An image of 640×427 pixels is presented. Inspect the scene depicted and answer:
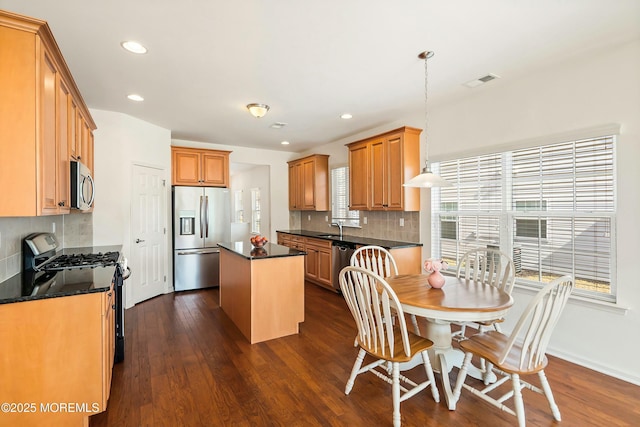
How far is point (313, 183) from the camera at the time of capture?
6.03 m

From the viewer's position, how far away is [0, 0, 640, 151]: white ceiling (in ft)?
6.55

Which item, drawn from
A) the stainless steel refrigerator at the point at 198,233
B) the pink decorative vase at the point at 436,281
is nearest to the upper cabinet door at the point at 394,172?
the pink decorative vase at the point at 436,281

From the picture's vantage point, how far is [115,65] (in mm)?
2756

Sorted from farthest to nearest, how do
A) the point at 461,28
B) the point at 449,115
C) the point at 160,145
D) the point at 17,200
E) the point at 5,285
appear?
the point at 160,145, the point at 449,115, the point at 461,28, the point at 5,285, the point at 17,200

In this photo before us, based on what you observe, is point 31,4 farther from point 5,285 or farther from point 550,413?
point 550,413

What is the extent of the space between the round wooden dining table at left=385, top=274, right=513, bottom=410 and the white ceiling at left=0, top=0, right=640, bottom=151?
75.2 inches

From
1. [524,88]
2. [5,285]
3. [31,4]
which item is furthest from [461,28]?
[5,285]

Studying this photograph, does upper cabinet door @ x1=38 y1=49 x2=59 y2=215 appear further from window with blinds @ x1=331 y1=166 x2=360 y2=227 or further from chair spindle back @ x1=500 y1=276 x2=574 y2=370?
window with blinds @ x1=331 y1=166 x2=360 y2=227

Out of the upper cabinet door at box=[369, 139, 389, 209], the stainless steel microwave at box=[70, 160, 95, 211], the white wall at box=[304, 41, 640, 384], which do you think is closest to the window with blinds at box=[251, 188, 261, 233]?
the upper cabinet door at box=[369, 139, 389, 209]

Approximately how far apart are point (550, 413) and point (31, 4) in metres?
4.20

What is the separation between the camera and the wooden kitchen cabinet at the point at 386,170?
4.12m

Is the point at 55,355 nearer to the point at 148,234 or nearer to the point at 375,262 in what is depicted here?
the point at 375,262

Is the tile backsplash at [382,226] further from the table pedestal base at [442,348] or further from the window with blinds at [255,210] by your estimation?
Result: the window with blinds at [255,210]

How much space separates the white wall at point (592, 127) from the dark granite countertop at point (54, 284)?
367cm
